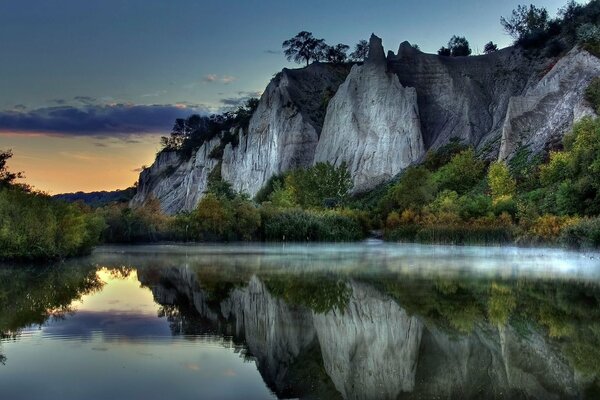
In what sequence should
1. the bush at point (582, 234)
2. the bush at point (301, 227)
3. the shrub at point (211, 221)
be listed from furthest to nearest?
the bush at point (301, 227) → the shrub at point (211, 221) → the bush at point (582, 234)

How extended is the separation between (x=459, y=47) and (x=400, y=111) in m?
23.0

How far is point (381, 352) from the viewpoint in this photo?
9555mm

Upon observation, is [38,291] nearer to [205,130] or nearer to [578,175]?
[578,175]

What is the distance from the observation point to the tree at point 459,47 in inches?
3679

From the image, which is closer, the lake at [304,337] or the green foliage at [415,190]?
the lake at [304,337]

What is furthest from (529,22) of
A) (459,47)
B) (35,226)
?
(35,226)

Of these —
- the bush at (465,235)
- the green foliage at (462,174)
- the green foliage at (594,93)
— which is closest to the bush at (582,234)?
the bush at (465,235)

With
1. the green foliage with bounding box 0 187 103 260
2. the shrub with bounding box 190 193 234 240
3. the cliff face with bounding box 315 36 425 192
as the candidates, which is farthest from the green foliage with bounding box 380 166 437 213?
the green foliage with bounding box 0 187 103 260

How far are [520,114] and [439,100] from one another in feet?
62.7

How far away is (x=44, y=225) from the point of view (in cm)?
2633

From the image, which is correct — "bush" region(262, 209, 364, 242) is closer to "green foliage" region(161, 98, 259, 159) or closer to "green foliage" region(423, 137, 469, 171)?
"green foliage" region(423, 137, 469, 171)

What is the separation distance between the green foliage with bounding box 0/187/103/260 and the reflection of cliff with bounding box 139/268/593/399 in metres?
13.3

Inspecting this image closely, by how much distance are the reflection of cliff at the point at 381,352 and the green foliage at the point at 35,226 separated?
13298 mm

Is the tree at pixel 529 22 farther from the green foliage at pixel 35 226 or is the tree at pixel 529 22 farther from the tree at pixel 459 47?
the green foliage at pixel 35 226
